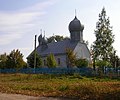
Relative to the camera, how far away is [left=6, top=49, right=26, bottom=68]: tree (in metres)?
76.0

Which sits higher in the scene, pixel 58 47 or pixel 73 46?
pixel 58 47

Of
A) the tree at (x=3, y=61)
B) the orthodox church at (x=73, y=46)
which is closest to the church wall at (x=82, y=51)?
the orthodox church at (x=73, y=46)

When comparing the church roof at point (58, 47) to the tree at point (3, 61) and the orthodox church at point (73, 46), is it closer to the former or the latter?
the orthodox church at point (73, 46)

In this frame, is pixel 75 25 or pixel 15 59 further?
pixel 75 25

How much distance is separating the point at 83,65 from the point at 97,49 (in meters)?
7.53

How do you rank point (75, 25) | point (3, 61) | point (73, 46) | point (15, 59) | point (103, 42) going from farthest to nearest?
point (3, 61) < point (73, 46) < point (75, 25) < point (15, 59) < point (103, 42)

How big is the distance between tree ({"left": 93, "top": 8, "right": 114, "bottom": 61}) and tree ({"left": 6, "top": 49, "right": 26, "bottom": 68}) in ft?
67.9

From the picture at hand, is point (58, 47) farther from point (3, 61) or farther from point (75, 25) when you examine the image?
point (3, 61)

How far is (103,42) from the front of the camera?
6222cm

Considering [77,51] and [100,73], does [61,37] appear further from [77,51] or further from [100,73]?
[100,73]

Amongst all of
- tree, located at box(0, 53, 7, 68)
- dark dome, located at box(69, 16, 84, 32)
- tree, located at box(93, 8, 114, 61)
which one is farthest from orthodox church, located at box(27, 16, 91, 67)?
tree, located at box(93, 8, 114, 61)

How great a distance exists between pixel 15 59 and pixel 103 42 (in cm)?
2352

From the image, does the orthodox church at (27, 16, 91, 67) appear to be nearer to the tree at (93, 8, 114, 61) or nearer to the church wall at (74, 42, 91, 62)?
the church wall at (74, 42, 91, 62)

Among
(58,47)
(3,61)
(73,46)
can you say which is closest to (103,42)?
(73,46)
